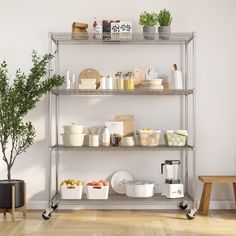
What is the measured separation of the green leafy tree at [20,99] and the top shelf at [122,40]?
281mm

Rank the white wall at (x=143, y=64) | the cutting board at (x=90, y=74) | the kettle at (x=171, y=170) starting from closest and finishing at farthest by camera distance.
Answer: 1. the kettle at (x=171, y=170)
2. the cutting board at (x=90, y=74)
3. the white wall at (x=143, y=64)

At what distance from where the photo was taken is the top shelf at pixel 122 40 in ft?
14.8

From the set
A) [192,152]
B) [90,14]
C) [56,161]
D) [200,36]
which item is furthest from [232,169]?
[90,14]

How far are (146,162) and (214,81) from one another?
103 cm

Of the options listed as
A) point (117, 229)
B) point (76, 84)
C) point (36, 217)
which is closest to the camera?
point (117, 229)

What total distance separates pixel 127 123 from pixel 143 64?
603 millimetres

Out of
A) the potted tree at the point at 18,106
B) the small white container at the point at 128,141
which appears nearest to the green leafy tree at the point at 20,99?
the potted tree at the point at 18,106

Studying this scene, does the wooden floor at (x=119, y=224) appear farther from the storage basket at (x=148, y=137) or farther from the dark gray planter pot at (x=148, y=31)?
the dark gray planter pot at (x=148, y=31)

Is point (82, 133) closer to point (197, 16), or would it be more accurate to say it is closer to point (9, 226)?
point (9, 226)

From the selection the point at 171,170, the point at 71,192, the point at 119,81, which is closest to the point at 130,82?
the point at 119,81

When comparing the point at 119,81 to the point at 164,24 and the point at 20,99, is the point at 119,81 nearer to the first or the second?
the point at 164,24

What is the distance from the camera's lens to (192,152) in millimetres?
4754

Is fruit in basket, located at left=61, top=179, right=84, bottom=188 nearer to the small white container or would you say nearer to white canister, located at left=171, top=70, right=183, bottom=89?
the small white container

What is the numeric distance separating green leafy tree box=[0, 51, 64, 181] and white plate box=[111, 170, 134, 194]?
88 cm
